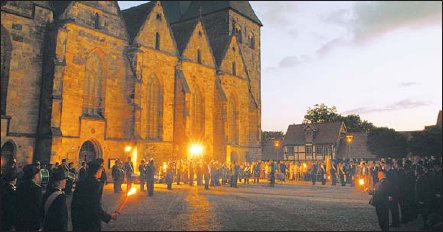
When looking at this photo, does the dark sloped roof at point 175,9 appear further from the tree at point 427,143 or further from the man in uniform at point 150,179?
the tree at point 427,143

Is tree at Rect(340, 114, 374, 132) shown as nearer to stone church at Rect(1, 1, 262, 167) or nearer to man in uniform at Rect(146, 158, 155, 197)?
stone church at Rect(1, 1, 262, 167)

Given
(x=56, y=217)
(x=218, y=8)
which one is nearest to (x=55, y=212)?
(x=56, y=217)

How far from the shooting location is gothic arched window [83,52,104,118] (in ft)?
82.4

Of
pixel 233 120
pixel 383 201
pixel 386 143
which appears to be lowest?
pixel 383 201

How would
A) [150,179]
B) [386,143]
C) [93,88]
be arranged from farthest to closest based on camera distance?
[386,143] < [93,88] < [150,179]

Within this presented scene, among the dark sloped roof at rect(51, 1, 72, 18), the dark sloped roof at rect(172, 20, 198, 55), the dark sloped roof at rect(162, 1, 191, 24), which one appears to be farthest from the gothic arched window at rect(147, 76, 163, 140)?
the dark sloped roof at rect(162, 1, 191, 24)

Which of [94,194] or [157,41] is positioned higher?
[157,41]

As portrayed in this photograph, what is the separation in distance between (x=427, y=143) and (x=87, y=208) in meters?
53.4

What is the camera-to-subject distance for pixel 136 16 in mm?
30969

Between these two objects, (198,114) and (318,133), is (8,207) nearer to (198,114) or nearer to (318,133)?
(198,114)

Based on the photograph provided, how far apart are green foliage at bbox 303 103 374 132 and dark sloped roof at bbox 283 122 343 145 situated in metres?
23.6

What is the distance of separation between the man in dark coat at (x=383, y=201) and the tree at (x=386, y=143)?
1726 inches

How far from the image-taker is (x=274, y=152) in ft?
195

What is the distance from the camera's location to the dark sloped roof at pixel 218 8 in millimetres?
45256
